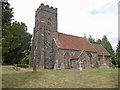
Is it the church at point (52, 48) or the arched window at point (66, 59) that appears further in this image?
the arched window at point (66, 59)

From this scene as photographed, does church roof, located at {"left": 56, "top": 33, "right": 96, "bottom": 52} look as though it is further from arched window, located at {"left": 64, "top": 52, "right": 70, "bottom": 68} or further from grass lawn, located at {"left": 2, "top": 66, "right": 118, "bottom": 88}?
grass lawn, located at {"left": 2, "top": 66, "right": 118, "bottom": 88}

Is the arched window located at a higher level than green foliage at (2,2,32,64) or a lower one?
lower

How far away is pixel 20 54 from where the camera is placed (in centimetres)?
4972

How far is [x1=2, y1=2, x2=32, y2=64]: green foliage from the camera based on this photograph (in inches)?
528

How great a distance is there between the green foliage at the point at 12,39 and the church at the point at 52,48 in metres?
4.78

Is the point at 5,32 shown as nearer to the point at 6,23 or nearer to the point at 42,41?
the point at 6,23

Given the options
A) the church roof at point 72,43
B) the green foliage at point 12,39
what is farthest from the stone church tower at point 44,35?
the green foliage at point 12,39

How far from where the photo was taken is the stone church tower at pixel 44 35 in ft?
125

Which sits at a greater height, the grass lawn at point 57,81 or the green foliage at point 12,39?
the green foliage at point 12,39

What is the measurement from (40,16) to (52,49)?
7945 millimetres

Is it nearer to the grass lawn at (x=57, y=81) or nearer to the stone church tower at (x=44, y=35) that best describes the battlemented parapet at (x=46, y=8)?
the stone church tower at (x=44, y=35)

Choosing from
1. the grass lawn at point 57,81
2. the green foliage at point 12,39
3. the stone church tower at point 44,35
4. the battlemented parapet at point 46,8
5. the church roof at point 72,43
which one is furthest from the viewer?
the battlemented parapet at point 46,8

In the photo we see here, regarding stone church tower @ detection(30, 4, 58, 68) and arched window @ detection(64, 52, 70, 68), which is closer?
stone church tower @ detection(30, 4, 58, 68)

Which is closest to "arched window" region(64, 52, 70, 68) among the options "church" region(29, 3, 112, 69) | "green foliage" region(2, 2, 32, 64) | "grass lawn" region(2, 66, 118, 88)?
"church" region(29, 3, 112, 69)
